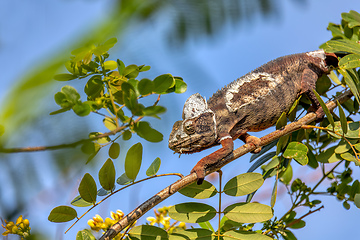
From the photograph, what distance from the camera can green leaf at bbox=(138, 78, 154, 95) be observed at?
78 centimetres

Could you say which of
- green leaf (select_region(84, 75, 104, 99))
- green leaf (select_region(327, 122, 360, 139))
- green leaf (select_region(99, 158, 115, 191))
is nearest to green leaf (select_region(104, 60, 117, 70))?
green leaf (select_region(84, 75, 104, 99))

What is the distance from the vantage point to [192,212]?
3.97 ft

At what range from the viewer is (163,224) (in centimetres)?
145

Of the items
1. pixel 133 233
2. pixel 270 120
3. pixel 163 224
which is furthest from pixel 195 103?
pixel 133 233

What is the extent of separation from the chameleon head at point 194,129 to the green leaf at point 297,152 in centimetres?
30

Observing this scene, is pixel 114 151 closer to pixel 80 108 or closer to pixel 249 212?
pixel 80 108

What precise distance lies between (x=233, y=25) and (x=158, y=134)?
0.57 meters

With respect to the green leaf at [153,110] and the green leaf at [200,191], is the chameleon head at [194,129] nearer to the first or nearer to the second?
the green leaf at [200,191]

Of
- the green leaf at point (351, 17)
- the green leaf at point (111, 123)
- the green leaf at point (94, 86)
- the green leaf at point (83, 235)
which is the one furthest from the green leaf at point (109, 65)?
the green leaf at point (351, 17)

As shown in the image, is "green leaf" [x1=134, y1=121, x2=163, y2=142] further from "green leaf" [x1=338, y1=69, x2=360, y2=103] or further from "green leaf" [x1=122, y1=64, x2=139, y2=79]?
"green leaf" [x1=338, y1=69, x2=360, y2=103]

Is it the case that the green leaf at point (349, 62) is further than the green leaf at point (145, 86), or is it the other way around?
the green leaf at point (349, 62)

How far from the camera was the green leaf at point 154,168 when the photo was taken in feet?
3.61

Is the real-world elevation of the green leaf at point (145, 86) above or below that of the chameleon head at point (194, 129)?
below

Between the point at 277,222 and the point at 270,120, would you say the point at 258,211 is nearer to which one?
the point at 277,222
